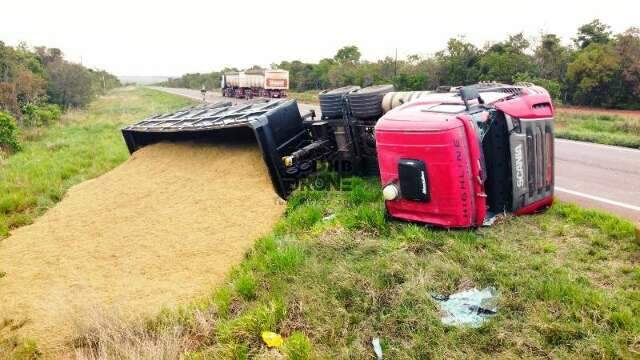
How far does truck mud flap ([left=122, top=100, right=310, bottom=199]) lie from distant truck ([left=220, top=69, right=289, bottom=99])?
75.7 ft

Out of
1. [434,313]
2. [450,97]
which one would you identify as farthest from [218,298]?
[450,97]

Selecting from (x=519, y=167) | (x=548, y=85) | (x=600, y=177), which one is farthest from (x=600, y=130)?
(x=519, y=167)

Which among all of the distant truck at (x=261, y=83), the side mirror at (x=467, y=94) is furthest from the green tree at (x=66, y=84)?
the side mirror at (x=467, y=94)

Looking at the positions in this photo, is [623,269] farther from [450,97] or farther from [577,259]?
[450,97]

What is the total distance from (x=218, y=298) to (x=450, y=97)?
277 centimetres

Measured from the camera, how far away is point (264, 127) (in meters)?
5.24

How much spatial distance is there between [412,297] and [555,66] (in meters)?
22.7

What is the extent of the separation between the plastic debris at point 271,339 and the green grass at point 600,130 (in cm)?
920

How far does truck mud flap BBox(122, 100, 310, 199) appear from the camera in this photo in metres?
5.29

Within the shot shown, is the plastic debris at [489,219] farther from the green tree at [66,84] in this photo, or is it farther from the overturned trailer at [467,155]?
the green tree at [66,84]

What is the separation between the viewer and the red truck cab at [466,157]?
3.53 m

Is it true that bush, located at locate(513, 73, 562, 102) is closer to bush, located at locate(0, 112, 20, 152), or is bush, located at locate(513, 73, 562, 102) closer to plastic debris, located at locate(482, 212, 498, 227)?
plastic debris, located at locate(482, 212, 498, 227)

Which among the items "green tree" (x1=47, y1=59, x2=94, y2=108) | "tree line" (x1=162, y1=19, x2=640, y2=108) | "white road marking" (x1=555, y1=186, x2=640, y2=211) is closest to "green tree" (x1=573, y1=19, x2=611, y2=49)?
"tree line" (x1=162, y1=19, x2=640, y2=108)

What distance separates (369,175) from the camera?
5.84 m
